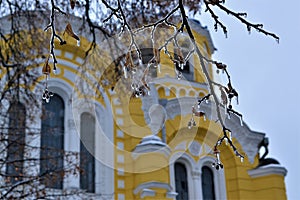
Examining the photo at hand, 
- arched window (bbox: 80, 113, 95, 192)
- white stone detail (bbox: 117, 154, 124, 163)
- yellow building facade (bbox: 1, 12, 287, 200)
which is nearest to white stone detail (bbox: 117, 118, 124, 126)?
yellow building facade (bbox: 1, 12, 287, 200)

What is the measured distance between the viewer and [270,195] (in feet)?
37.5

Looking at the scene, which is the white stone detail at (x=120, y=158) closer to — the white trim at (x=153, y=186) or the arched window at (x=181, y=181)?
the white trim at (x=153, y=186)

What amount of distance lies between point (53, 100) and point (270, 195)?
4516 mm

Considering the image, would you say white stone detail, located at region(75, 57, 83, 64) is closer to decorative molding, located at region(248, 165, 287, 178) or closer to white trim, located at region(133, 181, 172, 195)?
white trim, located at region(133, 181, 172, 195)

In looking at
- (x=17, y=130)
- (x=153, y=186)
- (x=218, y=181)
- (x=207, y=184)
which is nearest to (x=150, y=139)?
(x=153, y=186)

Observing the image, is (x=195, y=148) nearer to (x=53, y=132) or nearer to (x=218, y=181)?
(x=218, y=181)

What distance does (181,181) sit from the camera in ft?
36.5

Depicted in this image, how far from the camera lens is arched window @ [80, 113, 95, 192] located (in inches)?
388

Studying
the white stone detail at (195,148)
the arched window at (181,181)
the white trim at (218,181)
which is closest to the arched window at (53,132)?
the arched window at (181,181)

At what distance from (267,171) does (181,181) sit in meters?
1.71

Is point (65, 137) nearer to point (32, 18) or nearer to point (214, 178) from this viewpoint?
point (32, 18)

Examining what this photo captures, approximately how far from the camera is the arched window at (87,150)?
985 cm

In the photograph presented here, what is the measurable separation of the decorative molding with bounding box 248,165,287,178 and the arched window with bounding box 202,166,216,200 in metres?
0.77

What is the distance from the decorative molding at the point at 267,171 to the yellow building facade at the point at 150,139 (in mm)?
19
